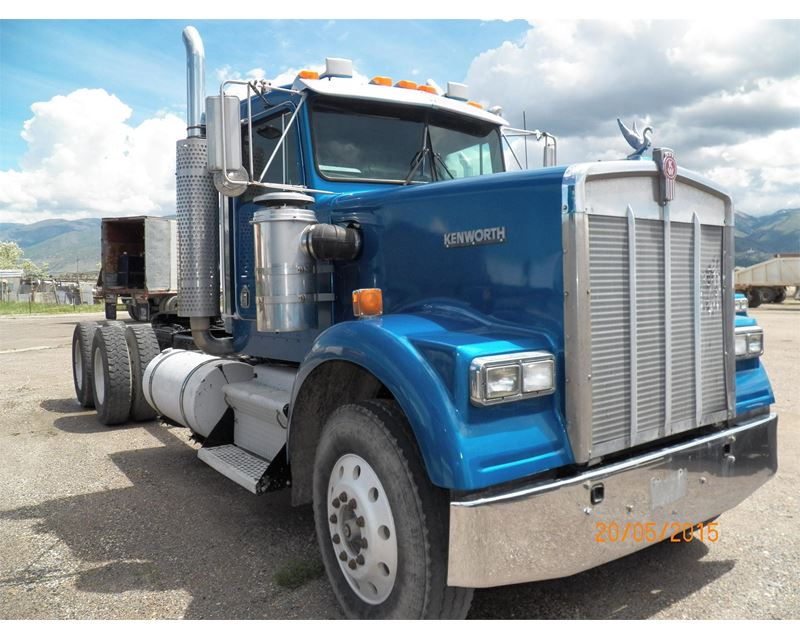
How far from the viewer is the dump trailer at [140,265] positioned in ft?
27.7

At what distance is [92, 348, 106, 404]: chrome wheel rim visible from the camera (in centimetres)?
695

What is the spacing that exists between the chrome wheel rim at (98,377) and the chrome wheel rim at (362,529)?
16.0ft

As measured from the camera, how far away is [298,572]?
10.9ft

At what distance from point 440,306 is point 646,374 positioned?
983 mm

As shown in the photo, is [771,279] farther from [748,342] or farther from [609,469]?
[609,469]

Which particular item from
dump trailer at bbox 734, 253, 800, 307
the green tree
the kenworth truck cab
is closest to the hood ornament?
the kenworth truck cab

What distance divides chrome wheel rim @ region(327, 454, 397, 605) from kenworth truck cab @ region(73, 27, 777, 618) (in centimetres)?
1

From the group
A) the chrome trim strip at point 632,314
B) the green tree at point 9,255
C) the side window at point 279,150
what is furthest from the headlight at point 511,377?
the green tree at point 9,255

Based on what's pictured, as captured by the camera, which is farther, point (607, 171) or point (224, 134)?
point (224, 134)

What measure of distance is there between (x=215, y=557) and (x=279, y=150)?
8.18 ft

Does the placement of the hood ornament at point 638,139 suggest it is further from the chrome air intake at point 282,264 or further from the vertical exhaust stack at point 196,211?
the vertical exhaust stack at point 196,211

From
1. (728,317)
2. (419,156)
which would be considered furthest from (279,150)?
(728,317)

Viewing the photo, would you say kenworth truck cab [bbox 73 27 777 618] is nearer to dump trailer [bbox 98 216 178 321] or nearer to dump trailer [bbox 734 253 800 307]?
dump trailer [bbox 98 216 178 321]

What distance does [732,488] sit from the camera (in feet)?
9.95
